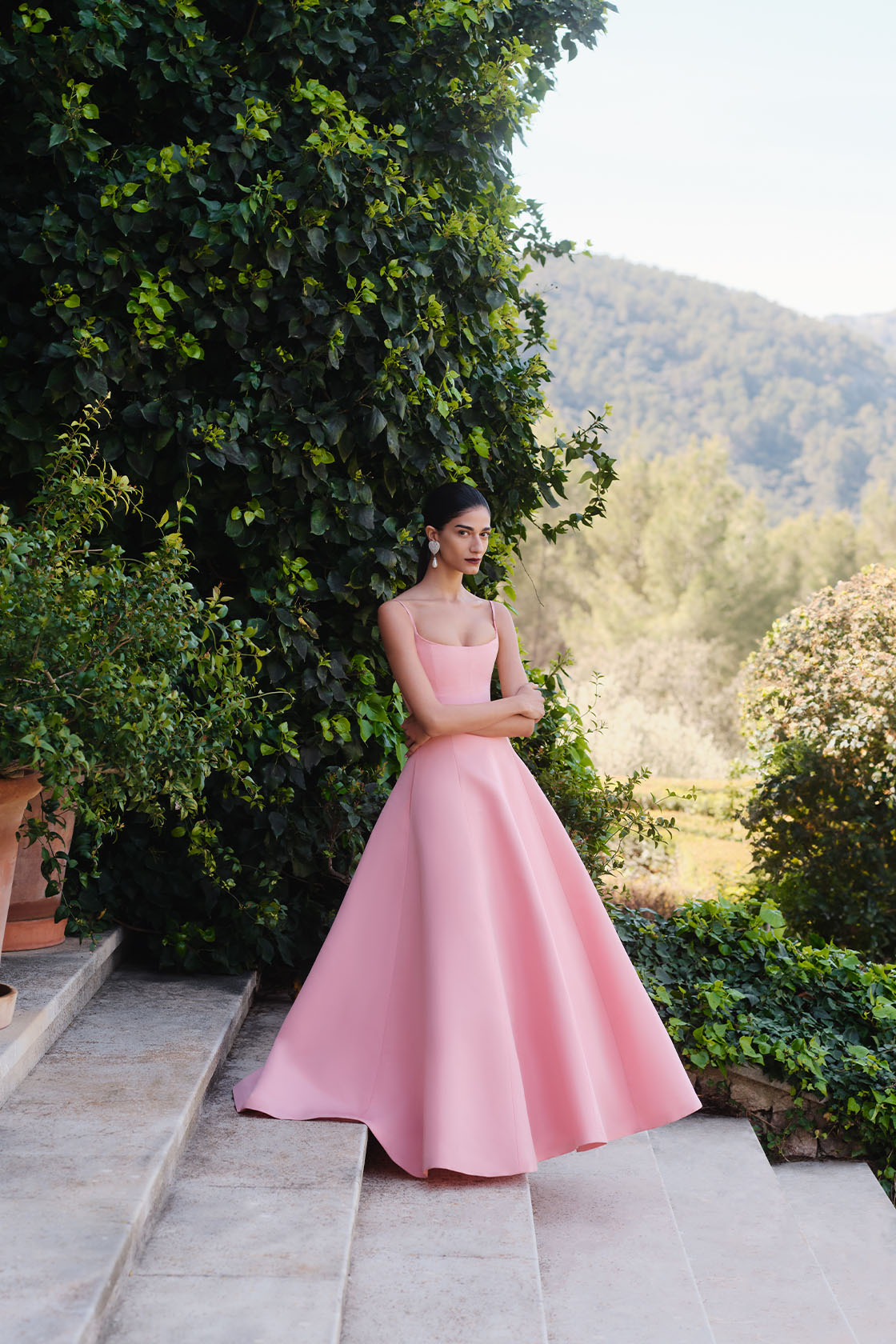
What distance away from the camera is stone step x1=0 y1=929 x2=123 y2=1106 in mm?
2859

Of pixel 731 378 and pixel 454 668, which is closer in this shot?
pixel 454 668

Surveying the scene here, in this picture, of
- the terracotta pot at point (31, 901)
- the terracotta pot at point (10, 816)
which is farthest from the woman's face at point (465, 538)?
the terracotta pot at point (31, 901)

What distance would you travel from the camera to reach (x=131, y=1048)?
10.5 ft

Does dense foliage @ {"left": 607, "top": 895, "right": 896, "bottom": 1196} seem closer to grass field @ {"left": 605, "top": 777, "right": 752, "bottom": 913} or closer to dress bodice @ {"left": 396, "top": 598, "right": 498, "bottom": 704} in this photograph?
dress bodice @ {"left": 396, "top": 598, "right": 498, "bottom": 704}

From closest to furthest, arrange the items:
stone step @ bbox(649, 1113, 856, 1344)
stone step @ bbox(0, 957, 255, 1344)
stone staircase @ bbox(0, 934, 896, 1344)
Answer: stone step @ bbox(0, 957, 255, 1344), stone staircase @ bbox(0, 934, 896, 1344), stone step @ bbox(649, 1113, 856, 1344)

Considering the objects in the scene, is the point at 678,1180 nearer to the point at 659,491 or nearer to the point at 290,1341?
the point at 290,1341

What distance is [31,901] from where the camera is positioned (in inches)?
144

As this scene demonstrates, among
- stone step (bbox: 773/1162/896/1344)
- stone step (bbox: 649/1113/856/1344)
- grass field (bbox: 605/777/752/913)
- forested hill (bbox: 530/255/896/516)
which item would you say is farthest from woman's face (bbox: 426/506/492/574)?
forested hill (bbox: 530/255/896/516)

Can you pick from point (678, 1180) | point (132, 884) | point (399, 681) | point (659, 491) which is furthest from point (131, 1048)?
point (659, 491)

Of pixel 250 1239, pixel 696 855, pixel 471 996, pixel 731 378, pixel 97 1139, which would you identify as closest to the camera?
pixel 250 1239

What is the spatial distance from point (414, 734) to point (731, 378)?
129ft

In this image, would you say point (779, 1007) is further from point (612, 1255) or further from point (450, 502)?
point (450, 502)

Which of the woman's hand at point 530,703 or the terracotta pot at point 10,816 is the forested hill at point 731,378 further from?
the terracotta pot at point 10,816

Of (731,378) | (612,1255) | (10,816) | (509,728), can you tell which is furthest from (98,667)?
(731,378)
